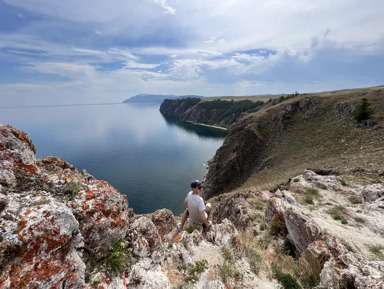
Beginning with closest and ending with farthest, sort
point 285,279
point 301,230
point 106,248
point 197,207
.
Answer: point 106,248 → point 285,279 → point 197,207 → point 301,230

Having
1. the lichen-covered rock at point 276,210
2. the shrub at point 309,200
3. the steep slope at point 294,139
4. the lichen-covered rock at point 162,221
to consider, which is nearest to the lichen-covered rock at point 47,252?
the lichen-covered rock at point 162,221

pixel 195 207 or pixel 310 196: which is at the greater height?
pixel 195 207

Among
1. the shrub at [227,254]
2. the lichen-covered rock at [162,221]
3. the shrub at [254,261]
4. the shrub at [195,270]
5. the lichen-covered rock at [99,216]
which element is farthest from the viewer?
the lichen-covered rock at [162,221]

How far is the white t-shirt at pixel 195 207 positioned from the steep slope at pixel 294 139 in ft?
96.1

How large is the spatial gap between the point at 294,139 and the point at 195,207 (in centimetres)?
5616

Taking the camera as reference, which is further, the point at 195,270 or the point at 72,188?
the point at 195,270

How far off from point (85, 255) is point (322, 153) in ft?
161

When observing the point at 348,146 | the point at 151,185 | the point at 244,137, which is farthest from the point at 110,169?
the point at 348,146

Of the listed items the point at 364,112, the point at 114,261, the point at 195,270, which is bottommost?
the point at 195,270

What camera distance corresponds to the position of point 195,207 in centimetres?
959

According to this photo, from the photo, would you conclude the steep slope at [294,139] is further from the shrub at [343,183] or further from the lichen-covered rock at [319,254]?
the lichen-covered rock at [319,254]

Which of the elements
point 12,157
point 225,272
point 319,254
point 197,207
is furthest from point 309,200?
point 12,157

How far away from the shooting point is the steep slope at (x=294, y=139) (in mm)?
40844

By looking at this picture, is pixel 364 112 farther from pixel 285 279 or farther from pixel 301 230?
pixel 285 279
